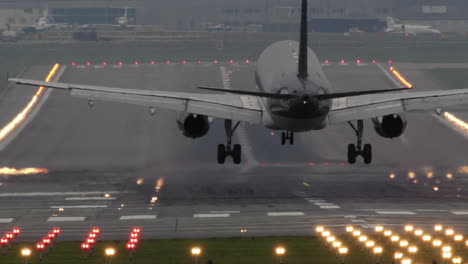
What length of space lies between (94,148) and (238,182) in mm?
22746

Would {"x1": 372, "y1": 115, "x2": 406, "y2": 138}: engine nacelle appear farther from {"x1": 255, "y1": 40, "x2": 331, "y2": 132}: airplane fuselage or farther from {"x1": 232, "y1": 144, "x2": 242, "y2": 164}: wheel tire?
{"x1": 232, "y1": 144, "x2": 242, "y2": 164}: wheel tire

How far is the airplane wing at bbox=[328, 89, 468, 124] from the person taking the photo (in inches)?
3275

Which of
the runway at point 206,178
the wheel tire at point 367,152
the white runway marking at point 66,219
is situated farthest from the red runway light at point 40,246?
the wheel tire at point 367,152

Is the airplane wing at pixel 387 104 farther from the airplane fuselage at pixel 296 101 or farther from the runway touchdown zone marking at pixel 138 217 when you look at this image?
the runway touchdown zone marking at pixel 138 217

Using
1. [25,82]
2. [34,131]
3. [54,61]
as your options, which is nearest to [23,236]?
[25,82]

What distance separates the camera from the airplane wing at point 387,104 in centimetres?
8319

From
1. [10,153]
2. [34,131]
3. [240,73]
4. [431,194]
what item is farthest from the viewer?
[240,73]

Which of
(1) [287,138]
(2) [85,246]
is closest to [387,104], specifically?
(1) [287,138]

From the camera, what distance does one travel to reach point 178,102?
84.1 meters

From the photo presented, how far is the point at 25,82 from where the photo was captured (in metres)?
82.6

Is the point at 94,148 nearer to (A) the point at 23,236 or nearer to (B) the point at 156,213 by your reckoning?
(B) the point at 156,213

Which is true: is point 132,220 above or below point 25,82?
below

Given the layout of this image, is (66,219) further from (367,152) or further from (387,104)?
(367,152)

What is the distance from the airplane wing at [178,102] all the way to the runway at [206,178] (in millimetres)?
6084
